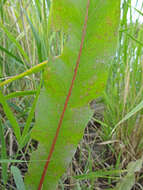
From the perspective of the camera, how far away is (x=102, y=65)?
1.23 feet

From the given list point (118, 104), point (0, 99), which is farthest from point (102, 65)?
point (118, 104)

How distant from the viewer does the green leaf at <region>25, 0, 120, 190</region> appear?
35 centimetres

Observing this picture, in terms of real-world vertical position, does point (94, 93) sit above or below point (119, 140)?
above

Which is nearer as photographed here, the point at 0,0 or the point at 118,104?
the point at 0,0

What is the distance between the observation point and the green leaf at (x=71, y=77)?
35 centimetres

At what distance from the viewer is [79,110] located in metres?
0.40

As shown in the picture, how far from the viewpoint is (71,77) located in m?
0.39

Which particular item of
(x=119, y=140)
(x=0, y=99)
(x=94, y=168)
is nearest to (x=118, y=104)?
(x=119, y=140)

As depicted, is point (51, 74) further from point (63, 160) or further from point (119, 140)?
point (119, 140)

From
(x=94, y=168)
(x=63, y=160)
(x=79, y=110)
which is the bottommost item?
(x=94, y=168)

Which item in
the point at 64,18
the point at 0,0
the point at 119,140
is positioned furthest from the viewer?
the point at 119,140

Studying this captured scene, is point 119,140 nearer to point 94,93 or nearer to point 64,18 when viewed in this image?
point 94,93

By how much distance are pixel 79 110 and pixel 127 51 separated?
0.42 metres

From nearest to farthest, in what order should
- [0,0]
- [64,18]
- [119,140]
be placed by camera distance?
[64,18], [0,0], [119,140]
